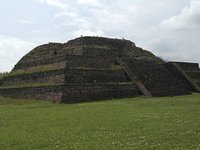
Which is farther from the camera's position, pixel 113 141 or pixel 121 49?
pixel 121 49

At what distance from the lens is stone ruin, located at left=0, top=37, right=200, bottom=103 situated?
1296 inches

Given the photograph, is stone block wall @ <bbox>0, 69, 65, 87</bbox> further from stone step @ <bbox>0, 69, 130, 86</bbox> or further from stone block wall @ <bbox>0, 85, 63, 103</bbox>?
stone block wall @ <bbox>0, 85, 63, 103</bbox>

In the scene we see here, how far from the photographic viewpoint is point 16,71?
4100 cm

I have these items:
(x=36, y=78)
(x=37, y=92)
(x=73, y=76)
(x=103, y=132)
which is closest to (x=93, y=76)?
(x=73, y=76)

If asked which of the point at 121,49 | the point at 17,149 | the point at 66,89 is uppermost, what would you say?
the point at 121,49

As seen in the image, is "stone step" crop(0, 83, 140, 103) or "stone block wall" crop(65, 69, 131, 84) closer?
"stone step" crop(0, 83, 140, 103)

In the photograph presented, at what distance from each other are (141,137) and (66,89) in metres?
18.8

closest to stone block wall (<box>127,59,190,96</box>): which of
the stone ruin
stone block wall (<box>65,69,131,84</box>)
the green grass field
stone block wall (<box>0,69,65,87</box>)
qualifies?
the stone ruin

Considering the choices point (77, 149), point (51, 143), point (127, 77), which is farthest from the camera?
point (127, 77)

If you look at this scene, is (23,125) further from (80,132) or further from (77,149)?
(77,149)

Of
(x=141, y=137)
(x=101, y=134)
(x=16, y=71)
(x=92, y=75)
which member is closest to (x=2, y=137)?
(x=101, y=134)

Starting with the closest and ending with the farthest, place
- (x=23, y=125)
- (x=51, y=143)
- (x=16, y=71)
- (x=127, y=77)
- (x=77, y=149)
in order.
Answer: (x=77, y=149) → (x=51, y=143) → (x=23, y=125) → (x=127, y=77) → (x=16, y=71)

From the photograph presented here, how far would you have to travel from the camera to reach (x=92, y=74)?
114 feet

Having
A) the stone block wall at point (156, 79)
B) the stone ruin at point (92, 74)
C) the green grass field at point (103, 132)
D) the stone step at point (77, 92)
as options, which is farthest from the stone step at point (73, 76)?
the green grass field at point (103, 132)
